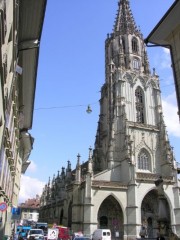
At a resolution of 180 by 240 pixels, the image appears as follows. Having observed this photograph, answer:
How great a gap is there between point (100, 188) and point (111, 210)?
4676 millimetres

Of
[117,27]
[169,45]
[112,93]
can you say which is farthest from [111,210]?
[117,27]

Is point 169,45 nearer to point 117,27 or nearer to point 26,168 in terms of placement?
point 26,168

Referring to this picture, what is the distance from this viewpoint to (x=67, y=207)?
1718 inches

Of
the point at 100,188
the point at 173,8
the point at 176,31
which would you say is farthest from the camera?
the point at 100,188

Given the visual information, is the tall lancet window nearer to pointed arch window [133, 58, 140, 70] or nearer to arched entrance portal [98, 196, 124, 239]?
pointed arch window [133, 58, 140, 70]

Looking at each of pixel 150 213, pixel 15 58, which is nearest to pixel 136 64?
pixel 150 213

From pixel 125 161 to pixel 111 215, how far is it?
8328 millimetres

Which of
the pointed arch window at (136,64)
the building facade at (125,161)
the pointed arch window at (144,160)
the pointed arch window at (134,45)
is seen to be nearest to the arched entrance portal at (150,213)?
the building facade at (125,161)

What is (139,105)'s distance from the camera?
4894 cm

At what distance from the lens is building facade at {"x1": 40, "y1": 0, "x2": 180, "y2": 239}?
123 feet

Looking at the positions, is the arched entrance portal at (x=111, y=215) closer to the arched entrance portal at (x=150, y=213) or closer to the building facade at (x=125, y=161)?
the building facade at (x=125, y=161)

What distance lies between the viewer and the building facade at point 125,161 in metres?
37.4

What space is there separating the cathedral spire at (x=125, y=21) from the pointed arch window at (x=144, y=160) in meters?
27.9

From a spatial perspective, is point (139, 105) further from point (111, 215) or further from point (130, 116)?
point (111, 215)
